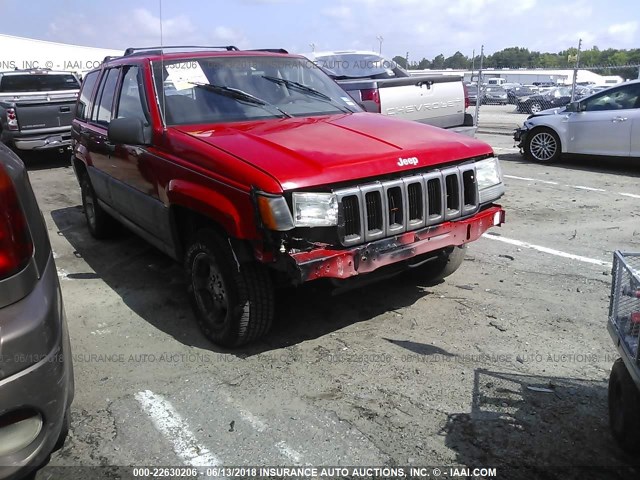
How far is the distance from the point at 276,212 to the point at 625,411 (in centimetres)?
194

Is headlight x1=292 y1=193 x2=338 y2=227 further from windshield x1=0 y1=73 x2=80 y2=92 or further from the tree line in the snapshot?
the tree line

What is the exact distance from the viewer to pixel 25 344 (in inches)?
80.6

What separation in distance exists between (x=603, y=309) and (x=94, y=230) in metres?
5.02

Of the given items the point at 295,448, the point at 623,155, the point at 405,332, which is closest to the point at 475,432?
the point at 295,448

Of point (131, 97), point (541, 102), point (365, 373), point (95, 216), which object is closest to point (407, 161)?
point (365, 373)

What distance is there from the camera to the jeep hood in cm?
330

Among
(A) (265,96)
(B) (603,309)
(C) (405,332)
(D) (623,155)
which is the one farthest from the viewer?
(D) (623,155)

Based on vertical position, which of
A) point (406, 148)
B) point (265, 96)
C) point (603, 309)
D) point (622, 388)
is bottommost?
point (603, 309)

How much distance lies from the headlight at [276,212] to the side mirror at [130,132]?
1.45 m

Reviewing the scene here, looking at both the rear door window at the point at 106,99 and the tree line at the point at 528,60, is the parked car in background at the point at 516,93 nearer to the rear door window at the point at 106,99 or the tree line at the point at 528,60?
the tree line at the point at 528,60

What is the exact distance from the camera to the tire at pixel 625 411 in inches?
102

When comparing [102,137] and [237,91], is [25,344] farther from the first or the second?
[102,137]

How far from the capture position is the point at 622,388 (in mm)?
2668

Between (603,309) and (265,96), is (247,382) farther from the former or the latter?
(603,309)
